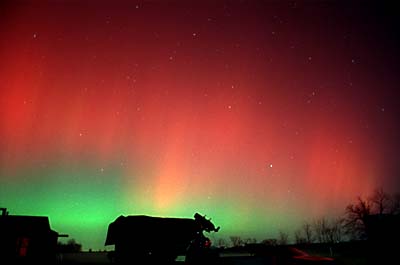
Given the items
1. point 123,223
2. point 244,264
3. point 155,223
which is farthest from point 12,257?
point 244,264

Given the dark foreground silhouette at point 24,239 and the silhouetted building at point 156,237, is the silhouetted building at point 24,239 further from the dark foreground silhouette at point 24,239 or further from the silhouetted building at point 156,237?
the silhouetted building at point 156,237

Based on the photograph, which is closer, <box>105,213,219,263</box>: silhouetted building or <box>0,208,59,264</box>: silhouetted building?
<box>0,208,59,264</box>: silhouetted building

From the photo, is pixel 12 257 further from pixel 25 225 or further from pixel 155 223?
pixel 155 223

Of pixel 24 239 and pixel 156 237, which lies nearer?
pixel 24 239

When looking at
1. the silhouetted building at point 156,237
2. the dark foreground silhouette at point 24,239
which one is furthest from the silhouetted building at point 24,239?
the silhouetted building at point 156,237

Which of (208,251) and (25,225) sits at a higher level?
(25,225)

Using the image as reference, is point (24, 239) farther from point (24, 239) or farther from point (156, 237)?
point (156, 237)

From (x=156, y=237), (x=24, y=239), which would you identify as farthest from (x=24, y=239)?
(x=156, y=237)

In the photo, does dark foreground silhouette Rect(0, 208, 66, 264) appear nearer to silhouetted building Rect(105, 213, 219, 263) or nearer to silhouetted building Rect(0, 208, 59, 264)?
silhouetted building Rect(0, 208, 59, 264)

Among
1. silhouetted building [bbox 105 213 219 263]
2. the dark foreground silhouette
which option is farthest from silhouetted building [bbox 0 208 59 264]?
silhouetted building [bbox 105 213 219 263]

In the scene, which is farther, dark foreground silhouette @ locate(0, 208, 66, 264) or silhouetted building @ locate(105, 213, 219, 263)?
silhouetted building @ locate(105, 213, 219, 263)

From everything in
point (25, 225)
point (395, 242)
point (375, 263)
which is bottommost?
Result: point (375, 263)

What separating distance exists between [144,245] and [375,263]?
69.8 ft

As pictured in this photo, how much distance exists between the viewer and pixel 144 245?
27094mm
